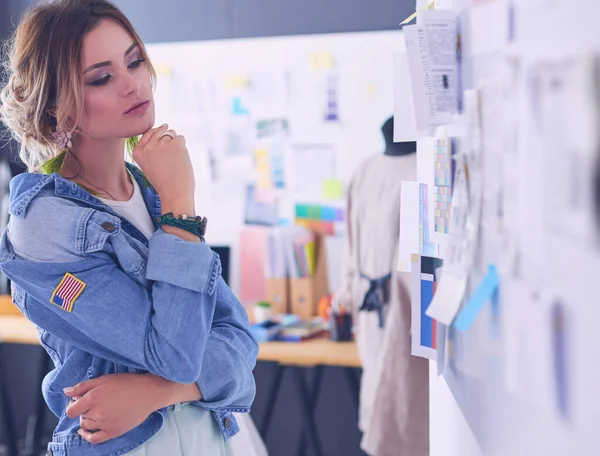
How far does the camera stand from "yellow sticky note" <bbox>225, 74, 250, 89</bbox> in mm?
3686

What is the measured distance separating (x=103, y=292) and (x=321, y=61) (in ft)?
8.54

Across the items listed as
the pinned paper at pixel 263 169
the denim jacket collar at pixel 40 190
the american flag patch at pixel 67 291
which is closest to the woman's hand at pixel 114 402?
the american flag patch at pixel 67 291

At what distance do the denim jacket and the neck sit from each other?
0.10 m

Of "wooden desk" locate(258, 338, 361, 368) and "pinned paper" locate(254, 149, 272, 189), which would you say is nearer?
"wooden desk" locate(258, 338, 361, 368)

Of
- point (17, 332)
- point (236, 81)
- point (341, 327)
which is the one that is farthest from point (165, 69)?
point (341, 327)

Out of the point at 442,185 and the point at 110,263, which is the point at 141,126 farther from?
the point at 442,185

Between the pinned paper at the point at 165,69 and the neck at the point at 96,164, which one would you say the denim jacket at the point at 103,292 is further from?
the pinned paper at the point at 165,69

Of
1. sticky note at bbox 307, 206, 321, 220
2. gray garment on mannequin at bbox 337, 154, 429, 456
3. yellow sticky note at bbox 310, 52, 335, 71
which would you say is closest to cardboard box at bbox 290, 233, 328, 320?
sticky note at bbox 307, 206, 321, 220

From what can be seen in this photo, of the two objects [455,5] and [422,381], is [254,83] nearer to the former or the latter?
[422,381]

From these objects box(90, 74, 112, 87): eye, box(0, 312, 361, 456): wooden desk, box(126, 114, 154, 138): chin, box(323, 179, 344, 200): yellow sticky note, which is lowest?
box(0, 312, 361, 456): wooden desk

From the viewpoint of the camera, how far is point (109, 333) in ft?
3.71

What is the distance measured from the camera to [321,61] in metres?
3.54

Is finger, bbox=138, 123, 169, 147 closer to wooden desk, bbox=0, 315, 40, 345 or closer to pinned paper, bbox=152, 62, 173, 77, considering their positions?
wooden desk, bbox=0, 315, 40, 345

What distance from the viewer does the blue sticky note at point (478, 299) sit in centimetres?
70
